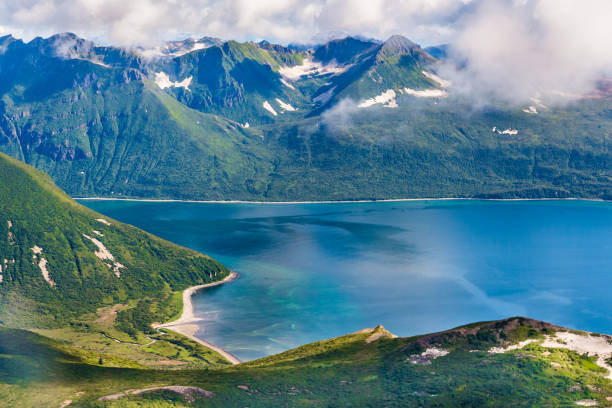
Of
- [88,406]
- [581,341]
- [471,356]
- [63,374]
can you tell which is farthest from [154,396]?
[581,341]

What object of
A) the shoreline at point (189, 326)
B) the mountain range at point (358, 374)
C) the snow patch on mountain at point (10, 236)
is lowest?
the shoreline at point (189, 326)

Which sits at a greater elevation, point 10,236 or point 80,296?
point 10,236

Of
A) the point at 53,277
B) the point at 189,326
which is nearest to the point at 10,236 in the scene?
the point at 53,277

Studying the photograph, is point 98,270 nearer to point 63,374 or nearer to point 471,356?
point 63,374

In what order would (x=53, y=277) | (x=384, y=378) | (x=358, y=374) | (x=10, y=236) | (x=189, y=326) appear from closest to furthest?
1. (x=384, y=378)
2. (x=358, y=374)
3. (x=189, y=326)
4. (x=53, y=277)
5. (x=10, y=236)

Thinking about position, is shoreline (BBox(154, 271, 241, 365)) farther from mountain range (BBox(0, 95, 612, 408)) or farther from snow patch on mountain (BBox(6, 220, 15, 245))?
snow patch on mountain (BBox(6, 220, 15, 245))

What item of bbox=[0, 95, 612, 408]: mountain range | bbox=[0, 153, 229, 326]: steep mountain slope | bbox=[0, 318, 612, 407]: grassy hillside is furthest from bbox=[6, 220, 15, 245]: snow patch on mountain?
bbox=[0, 318, 612, 407]: grassy hillside

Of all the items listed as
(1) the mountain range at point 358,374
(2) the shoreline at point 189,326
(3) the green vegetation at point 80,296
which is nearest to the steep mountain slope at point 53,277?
(3) the green vegetation at point 80,296

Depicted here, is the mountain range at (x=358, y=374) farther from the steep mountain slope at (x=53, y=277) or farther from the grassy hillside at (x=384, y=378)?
the steep mountain slope at (x=53, y=277)

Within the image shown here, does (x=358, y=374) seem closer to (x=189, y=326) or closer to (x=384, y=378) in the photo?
Result: (x=384, y=378)
